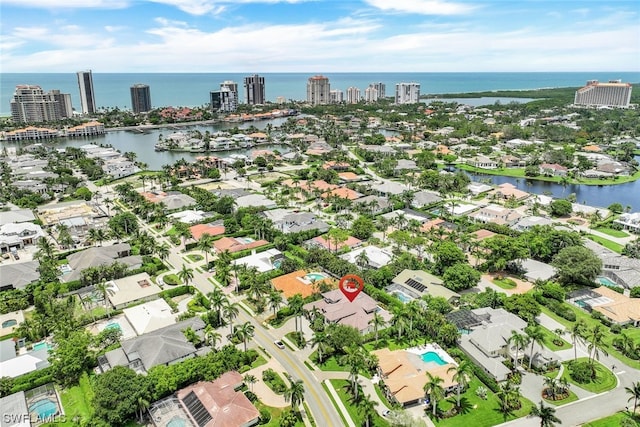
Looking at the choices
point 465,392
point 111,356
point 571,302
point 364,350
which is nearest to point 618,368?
point 571,302

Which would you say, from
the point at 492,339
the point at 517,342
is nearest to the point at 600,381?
the point at 517,342

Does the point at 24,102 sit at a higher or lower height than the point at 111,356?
higher

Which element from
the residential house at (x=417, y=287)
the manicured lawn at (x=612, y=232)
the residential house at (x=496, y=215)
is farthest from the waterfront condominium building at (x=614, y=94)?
the residential house at (x=417, y=287)

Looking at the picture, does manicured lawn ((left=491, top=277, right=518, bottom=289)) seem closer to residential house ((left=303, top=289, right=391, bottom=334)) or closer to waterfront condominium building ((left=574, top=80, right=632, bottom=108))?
residential house ((left=303, top=289, right=391, bottom=334))

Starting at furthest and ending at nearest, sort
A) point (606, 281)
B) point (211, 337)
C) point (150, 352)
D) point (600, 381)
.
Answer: point (606, 281) < point (211, 337) < point (150, 352) < point (600, 381)

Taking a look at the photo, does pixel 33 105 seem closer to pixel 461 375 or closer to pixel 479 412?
pixel 461 375

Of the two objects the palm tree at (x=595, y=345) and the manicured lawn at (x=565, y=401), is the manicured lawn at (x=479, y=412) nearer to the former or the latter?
the manicured lawn at (x=565, y=401)

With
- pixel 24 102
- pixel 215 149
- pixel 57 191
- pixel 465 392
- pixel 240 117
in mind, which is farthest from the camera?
pixel 240 117

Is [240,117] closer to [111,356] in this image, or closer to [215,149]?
[215,149]
